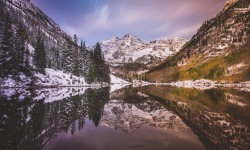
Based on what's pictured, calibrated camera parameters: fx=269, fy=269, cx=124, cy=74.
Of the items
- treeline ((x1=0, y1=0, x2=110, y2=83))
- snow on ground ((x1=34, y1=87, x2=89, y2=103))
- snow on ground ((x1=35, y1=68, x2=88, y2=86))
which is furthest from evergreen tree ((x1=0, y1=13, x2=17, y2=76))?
snow on ground ((x1=34, y1=87, x2=89, y2=103))

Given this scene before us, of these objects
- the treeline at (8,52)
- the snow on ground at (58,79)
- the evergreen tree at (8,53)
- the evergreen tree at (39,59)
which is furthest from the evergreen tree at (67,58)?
the evergreen tree at (8,53)

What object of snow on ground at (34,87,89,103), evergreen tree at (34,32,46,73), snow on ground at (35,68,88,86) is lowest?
snow on ground at (34,87,89,103)

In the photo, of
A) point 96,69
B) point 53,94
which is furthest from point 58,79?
point 53,94

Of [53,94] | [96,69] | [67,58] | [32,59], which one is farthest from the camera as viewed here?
[96,69]

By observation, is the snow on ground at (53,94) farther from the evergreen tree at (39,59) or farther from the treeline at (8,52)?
the evergreen tree at (39,59)

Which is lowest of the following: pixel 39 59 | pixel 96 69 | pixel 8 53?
pixel 96 69

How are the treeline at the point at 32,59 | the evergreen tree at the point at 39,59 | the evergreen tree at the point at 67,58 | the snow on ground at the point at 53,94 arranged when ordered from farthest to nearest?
the evergreen tree at the point at 67,58 → the evergreen tree at the point at 39,59 → the treeline at the point at 32,59 → the snow on ground at the point at 53,94

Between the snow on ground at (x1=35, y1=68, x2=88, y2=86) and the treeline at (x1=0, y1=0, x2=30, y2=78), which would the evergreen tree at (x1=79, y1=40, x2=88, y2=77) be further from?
the treeline at (x1=0, y1=0, x2=30, y2=78)

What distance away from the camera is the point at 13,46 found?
334 feet

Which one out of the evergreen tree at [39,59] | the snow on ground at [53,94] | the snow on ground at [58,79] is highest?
the evergreen tree at [39,59]

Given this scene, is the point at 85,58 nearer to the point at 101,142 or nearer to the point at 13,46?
the point at 13,46

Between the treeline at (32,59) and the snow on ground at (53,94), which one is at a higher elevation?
the treeline at (32,59)

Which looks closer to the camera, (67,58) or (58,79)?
(58,79)

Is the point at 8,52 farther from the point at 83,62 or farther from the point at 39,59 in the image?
the point at 83,62
